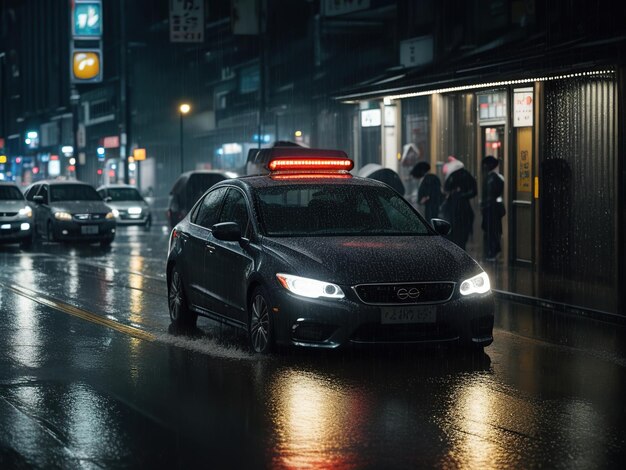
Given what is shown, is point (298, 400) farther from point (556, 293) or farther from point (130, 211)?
point (130, 211)

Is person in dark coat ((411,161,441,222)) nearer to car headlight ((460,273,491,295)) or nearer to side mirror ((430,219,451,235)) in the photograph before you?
side mirror ((430,219,451,235))

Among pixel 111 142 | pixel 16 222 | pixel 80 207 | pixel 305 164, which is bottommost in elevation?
pixel 16 222

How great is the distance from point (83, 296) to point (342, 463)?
10440mm

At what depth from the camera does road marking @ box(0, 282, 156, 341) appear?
41.8 feet

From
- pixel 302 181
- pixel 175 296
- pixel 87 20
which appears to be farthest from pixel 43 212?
pixel 87 20

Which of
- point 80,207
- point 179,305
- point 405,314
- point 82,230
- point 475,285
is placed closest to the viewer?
point 405,314

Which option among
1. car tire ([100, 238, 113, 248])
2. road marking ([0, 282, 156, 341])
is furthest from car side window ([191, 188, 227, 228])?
car tire ([100, 238, 113, 248])

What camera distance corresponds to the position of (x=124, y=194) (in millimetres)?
45938

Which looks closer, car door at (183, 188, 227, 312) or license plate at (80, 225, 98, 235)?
car door at (183, 188, 227, 312)

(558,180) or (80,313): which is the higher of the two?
(558,180)

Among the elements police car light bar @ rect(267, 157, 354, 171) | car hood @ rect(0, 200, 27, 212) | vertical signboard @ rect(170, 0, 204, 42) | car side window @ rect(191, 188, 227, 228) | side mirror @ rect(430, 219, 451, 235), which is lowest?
car hood @ rect(0, 200, 27, 212)

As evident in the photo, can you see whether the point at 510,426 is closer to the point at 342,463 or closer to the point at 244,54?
the point at 342,463

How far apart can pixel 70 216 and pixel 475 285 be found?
21.5 m

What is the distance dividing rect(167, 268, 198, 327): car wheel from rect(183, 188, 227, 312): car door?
263mm
